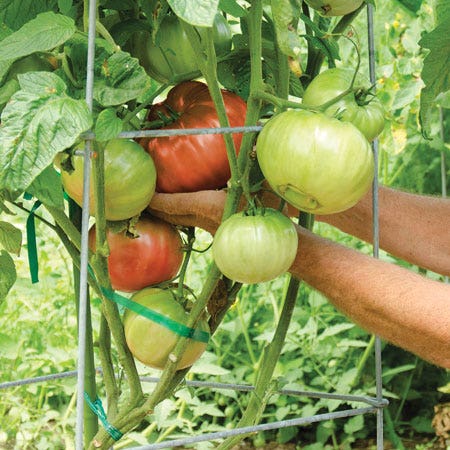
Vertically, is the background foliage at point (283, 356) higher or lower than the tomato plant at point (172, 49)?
lower

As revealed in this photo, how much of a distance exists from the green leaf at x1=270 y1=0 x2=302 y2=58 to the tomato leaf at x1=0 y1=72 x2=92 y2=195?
0.18 meters

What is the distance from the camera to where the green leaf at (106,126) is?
724mm

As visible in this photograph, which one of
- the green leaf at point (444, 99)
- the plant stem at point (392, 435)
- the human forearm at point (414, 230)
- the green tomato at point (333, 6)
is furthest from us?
the plant stem at point (392, 435)

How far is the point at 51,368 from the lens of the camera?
79.2 inches

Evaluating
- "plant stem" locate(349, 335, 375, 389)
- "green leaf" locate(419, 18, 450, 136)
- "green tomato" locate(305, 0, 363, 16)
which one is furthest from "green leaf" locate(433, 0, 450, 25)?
"plant stem" locate(349, 335, 375, 389)

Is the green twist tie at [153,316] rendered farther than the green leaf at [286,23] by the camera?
Yes

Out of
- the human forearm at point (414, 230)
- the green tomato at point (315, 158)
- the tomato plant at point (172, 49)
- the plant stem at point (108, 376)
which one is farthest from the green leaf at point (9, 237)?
the human forearm at point (414, 230)

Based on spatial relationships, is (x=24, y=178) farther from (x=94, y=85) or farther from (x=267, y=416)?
(x=267, y=416)

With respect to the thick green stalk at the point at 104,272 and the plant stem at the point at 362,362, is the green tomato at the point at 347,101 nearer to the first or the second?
the thick green stalk at the point at 104,272

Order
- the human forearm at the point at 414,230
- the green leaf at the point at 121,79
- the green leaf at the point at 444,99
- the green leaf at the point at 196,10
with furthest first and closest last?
1. the human forearm at the point at 414,230
2. the green leaf at the point at 444,99
3. the green leaf at the point at 121,79
4. the green leaf at the point at 196,10

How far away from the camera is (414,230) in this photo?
4.03 feet

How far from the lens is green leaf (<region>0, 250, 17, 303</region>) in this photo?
3.10ft

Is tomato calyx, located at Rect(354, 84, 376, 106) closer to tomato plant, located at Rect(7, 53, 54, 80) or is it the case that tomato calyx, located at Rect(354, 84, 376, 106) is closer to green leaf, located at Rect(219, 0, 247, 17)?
green leaf, located at Rect(219, 0, 247, 17)

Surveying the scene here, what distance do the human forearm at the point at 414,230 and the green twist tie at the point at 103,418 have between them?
1.33 feet
